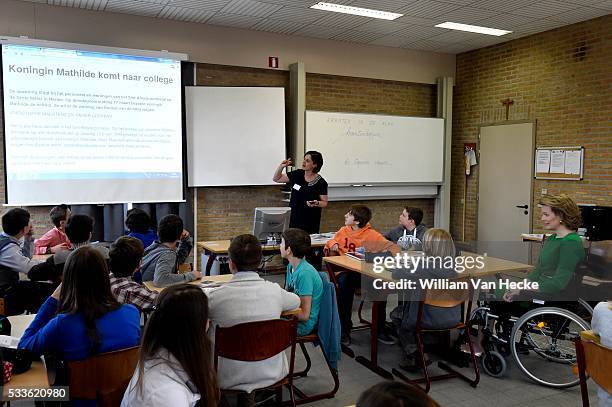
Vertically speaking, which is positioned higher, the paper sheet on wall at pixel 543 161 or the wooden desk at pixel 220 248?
the paper sheet on wall at pixel 543 161

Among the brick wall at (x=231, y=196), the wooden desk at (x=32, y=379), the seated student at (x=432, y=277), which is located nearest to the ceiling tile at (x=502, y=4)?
the brick wall at (x=231, y=196)

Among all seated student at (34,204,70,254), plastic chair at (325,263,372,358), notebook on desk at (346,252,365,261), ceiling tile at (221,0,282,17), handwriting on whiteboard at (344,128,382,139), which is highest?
ceiling tile at (221,0,282,17)

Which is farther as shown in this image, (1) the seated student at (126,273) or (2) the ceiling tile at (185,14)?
(2) the ceiling tile at (185,14)

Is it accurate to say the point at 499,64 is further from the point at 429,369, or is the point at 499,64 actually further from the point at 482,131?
the point at 429,369

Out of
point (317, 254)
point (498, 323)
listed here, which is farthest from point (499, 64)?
point (498, 323)

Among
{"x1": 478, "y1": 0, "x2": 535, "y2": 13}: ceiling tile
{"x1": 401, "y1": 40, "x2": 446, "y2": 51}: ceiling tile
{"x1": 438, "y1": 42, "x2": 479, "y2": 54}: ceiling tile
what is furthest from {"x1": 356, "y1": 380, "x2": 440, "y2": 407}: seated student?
{"x1": 438, "y1": 42, "x2": 479, "y2": 54}: ceiling tile

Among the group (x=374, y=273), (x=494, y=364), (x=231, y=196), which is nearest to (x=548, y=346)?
(x=494, y=364)

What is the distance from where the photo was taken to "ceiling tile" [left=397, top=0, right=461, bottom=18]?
5.71 meters

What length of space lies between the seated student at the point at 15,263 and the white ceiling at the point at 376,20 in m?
3.08

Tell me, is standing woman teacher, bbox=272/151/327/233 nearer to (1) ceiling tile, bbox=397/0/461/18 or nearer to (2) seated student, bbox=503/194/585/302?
(1) ceiling tile, bbox=397/0/461/18

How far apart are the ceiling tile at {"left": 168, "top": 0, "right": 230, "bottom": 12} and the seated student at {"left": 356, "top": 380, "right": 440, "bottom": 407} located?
5.45 metres

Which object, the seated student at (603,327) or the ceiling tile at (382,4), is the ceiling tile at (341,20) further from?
the seated student at (603,327)

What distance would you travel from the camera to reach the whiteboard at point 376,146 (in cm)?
721

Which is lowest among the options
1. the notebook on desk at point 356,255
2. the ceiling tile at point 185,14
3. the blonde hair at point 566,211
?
the notebook on desk at point 356,255
